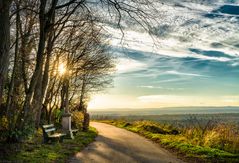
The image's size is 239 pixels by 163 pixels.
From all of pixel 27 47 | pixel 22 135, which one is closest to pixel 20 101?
pixel 27 47

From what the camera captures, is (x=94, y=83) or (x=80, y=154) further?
(x=94, y=83)

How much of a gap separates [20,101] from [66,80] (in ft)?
22.5

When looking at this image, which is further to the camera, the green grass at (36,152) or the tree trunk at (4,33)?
the green grass at (36,152)

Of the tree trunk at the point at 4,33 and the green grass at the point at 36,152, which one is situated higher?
the tree trunk at the point at 4,33

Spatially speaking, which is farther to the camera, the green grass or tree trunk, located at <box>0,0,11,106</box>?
the green grass

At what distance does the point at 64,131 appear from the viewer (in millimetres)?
22984

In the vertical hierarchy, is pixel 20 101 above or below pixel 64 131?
above

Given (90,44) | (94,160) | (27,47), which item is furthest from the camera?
(90,44)

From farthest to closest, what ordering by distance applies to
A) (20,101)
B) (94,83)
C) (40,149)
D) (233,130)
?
1. (94,83)
2. (20,101)
3. (233,130)
4. (40,149)

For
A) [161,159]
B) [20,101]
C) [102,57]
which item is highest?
[102,57]

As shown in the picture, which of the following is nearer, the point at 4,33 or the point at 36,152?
the point at 4,33

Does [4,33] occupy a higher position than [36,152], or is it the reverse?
[4,33]

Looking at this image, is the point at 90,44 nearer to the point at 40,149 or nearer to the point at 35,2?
the point at 35,2

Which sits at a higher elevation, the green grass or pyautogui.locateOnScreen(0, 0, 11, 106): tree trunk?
pyautogui.locateOnScreen(0, 0, 11, 106): tree trunk
